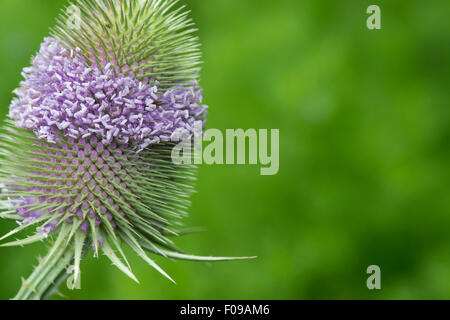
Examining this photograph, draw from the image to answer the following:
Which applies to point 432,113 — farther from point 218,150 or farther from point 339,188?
point 218,150

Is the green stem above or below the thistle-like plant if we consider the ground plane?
below

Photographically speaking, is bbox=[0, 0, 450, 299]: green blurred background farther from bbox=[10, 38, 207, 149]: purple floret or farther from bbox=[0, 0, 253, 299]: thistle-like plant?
bbox=[10, 38, 207, 149]: purple floret

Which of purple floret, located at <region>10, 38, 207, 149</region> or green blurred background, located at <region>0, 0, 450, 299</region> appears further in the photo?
green blurred background, located at <region>0, 0, 450, 299</region>

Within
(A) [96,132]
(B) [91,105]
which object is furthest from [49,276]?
(B) [91,105]

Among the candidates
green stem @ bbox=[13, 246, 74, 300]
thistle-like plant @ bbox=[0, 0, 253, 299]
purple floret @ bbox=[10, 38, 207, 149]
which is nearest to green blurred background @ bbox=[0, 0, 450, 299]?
green stem @ bbox=[13, 246, 74, 300]

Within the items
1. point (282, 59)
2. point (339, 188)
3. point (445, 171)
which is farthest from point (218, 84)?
point (445, 171)

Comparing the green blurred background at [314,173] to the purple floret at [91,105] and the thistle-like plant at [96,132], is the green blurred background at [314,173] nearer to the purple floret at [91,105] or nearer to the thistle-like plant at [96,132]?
the thistle-like plant at [96,132]

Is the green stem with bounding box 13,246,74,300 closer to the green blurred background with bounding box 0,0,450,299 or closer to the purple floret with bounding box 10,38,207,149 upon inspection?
the purple floret with bounding box 10,38,207,149

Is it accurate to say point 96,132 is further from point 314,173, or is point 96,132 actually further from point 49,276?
point 314,173

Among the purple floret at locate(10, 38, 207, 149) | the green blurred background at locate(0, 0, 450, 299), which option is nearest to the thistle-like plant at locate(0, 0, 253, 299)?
the purple floret at locate(10, 38, 207, 149)
